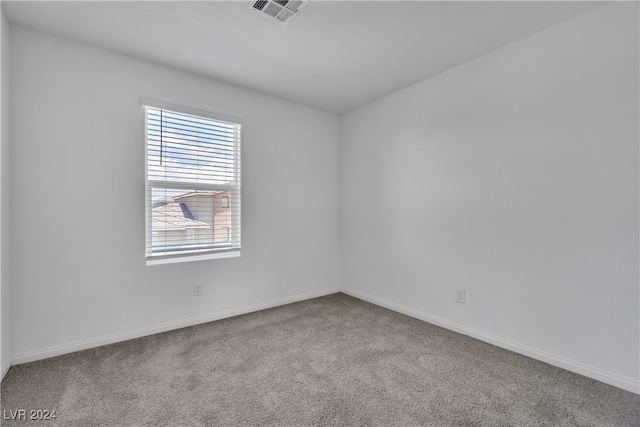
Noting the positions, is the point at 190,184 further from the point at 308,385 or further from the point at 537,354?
the point at 537,354

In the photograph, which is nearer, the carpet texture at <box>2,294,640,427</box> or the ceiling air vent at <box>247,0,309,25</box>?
the carpet texture at <box>2,294,640,427</box>

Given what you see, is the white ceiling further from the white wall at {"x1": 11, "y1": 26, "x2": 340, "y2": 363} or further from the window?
the window

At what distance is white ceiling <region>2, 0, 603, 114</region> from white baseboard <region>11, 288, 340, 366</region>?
2406mm

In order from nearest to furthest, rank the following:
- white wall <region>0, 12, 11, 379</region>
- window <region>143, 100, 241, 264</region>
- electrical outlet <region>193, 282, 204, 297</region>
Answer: white wall <region>0, 12, 11, 379</region>, window <region>143, 100, 241, 264</region>, electrical outlet <region>193, 282, 204, 297</region>

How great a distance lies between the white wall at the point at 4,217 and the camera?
1.96 metres

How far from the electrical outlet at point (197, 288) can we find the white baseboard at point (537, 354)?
2087 millimetres

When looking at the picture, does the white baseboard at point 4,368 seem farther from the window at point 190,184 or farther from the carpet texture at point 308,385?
the window at point 190,184

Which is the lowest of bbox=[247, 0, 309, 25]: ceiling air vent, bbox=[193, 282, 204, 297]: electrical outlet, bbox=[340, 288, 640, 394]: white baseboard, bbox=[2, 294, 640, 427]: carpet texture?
bbox=[2, 294, 640, 427]: carpet texture

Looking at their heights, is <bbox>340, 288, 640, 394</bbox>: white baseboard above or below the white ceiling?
below

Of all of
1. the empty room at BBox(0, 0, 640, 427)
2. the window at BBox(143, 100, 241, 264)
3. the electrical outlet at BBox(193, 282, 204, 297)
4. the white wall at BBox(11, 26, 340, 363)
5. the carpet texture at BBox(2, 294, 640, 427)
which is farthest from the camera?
the electrical outlet at BBox(193, 282, 204, 297)

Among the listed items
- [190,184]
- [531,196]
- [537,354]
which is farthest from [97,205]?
[537,354]

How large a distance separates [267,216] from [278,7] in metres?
2.09

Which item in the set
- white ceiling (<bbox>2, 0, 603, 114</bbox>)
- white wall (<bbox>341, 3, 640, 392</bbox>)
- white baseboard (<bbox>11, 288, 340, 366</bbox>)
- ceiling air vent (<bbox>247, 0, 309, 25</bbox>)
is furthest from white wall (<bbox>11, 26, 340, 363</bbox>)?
white wall (<bbox>341, 3, 640, 392</bbox>)

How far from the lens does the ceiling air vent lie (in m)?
1.92
